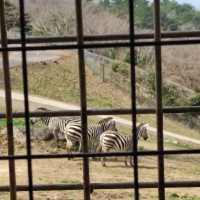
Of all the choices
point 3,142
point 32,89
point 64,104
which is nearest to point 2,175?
point 3,142

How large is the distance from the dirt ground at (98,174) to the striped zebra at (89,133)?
453 mm

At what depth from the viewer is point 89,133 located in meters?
14.7

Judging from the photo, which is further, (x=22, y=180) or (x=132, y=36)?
(x=22, y=180)

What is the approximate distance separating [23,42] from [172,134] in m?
16.5

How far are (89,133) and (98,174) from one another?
195 cm

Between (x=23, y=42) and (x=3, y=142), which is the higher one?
(x=23, y=42)

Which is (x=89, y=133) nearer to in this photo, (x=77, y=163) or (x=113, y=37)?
(x=77, y=163)

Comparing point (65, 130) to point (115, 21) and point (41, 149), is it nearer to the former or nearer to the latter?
point (41, 149)

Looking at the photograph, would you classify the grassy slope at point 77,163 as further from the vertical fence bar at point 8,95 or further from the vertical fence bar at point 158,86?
the vertical fence bar at point 158,86

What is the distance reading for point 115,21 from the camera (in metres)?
27.3

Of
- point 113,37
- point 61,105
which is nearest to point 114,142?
point 61,105

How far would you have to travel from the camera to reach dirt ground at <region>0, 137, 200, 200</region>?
1016 centimetres

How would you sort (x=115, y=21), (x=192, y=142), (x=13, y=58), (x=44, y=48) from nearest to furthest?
(x=44, y=48) → (x=192, y=142) → (x=13, y=58) → (x=115, y=21)

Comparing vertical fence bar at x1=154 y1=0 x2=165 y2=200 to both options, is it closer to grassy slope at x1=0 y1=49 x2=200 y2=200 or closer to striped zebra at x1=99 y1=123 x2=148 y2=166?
grassy slope at x1=0 y1=49 x2=200 y2=200
